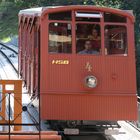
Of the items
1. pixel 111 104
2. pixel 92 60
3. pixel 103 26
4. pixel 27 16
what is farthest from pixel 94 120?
pixel 27 16

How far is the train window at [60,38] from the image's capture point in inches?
515

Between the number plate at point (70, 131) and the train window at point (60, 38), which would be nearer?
the number plate at point (70, 131)

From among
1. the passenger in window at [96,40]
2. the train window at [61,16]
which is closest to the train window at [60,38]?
the train window at [61,16]

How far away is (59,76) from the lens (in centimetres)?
1297

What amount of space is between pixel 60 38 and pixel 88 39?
2.13 feet

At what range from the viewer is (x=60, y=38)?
1316cm

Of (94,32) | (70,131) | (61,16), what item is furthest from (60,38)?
(70,131)

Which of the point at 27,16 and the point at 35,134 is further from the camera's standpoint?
the point at 27,16

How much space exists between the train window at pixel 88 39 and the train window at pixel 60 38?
21 centimetres

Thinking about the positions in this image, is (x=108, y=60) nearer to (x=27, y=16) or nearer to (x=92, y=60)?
(x=92, y=60)

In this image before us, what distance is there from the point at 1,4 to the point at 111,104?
201 feet

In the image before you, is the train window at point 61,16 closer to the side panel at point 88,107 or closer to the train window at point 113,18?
the train window at point 113,18

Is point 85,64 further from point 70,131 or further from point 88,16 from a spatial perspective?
point 70,131

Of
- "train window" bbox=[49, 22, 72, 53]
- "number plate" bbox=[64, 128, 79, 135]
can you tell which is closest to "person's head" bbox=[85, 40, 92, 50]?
"train window" bbox=[49, 22, 72, 53]
